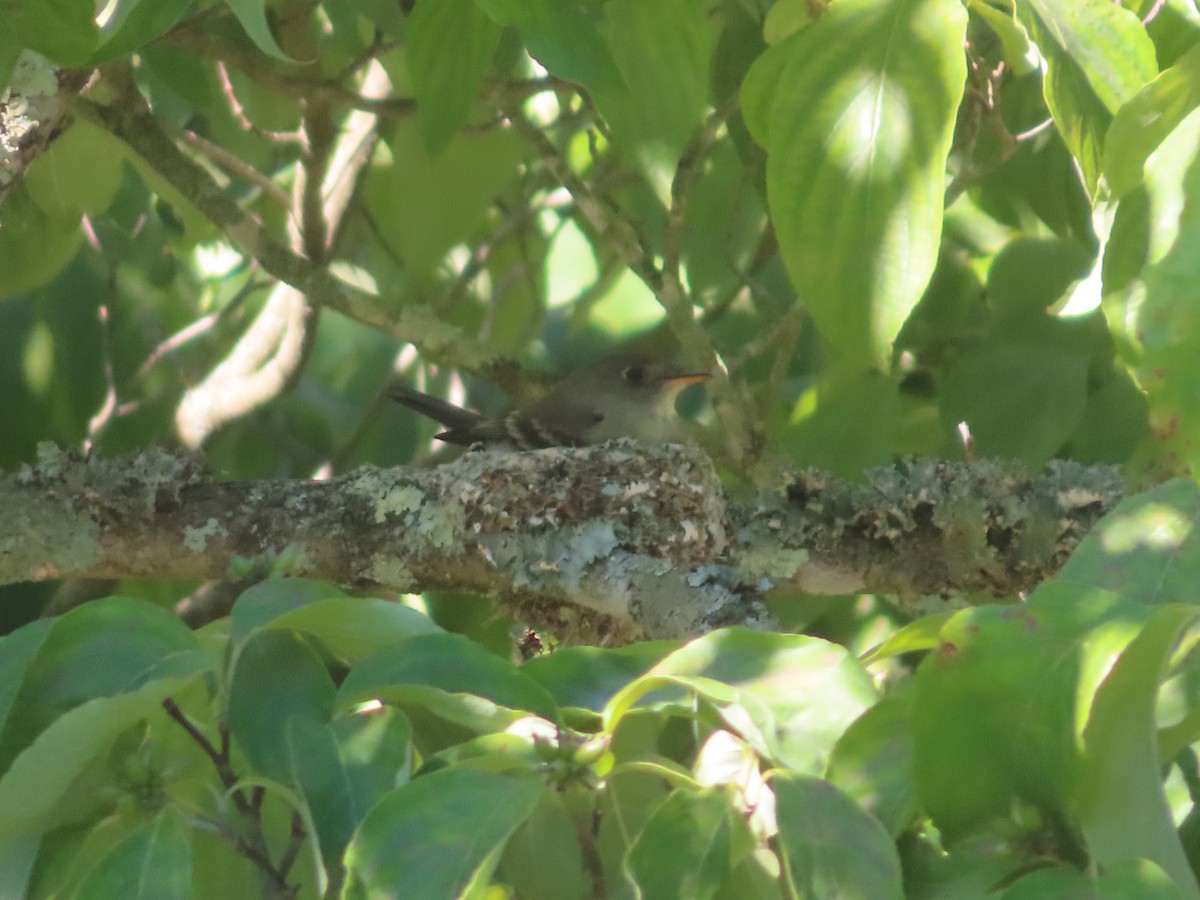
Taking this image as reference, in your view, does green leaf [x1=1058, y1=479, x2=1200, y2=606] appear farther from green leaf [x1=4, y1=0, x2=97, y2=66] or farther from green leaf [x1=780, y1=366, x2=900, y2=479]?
green leaf [x1=780, y1=366, x2=900, y2=479]

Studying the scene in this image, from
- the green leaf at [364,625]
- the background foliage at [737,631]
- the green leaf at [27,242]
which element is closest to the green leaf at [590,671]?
the background foliage at [737,631]

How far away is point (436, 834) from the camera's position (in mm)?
959

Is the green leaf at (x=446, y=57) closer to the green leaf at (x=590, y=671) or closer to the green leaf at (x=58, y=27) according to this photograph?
the green leaf at (x=58, y=27)

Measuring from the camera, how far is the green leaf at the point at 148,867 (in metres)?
1.01

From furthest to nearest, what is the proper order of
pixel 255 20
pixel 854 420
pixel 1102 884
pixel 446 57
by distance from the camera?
pixel 854 420
pixel 446 57
pixel 255 20
pixel 1102 884

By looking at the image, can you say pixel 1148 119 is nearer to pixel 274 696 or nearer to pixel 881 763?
pixel 881 763

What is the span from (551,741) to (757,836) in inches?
7.1

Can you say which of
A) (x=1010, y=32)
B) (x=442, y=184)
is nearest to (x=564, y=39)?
(x=1010, y=32)

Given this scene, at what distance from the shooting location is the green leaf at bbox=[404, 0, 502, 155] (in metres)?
2.09

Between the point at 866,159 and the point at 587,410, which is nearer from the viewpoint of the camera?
the point at 866,159

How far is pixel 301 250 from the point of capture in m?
4.06

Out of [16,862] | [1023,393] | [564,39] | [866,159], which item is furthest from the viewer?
[1023,393]

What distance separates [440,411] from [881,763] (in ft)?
10.7

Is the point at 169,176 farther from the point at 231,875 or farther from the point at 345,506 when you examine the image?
the point at 231,875
